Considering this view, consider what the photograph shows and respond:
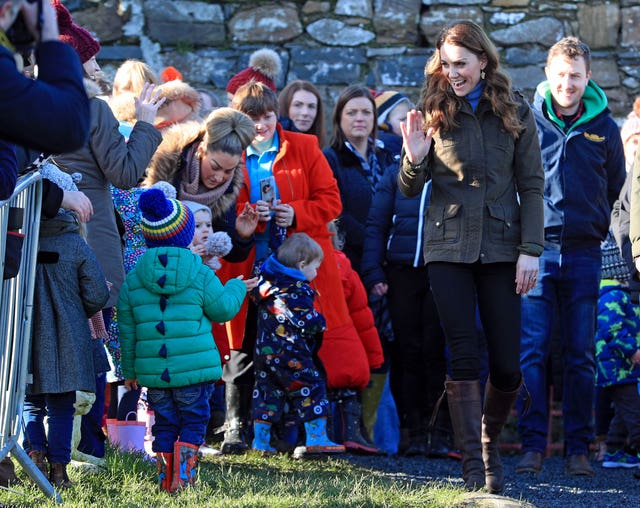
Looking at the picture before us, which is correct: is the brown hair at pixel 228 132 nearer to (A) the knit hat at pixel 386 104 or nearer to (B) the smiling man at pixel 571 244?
(B) the smiling man at pixel 571 244

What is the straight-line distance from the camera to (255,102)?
638cm

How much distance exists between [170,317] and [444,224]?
4.02 feet

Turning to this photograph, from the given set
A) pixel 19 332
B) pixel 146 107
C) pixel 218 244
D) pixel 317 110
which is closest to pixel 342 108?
pixel 317 110

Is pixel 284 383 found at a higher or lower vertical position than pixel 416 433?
higher

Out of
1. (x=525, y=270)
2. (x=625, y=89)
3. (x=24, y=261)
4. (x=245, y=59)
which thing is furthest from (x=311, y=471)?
(x=625, y=89)

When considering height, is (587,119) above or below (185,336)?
above

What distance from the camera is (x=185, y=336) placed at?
186 inches

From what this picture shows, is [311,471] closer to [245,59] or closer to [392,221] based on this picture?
[392,221]

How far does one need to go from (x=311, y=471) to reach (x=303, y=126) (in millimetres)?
2567

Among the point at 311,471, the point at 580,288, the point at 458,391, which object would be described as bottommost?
the point at 311,471

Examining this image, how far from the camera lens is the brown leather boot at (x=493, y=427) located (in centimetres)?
494

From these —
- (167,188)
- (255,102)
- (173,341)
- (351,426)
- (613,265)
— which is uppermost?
(255,102)

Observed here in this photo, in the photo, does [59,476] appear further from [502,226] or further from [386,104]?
A: [386,104]

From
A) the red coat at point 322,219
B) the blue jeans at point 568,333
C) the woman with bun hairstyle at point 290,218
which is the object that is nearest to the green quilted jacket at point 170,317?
the woman with bun hairstyle at point 290,218
